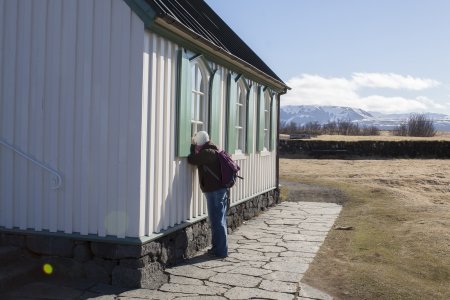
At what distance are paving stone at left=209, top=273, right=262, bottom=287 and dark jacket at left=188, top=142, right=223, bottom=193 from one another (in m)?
1.41

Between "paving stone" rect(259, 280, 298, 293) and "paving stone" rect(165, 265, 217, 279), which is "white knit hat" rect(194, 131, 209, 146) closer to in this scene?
"paving stone" rect(165, 265, 217, 279)

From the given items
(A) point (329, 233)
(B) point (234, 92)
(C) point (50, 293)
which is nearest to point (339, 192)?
(A) point (329, 233)

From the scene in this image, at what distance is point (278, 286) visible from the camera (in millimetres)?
6637

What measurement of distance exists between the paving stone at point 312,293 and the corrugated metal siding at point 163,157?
195cm

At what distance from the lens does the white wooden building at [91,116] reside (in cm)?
636

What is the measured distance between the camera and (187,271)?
7141 millimetres

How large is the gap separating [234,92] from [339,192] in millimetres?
8725

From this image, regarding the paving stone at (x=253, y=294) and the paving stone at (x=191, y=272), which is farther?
the paving stone at (x=191, y=272)

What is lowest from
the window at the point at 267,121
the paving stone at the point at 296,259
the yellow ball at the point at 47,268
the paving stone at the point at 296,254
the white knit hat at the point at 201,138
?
the paving stone at the point at 296,259

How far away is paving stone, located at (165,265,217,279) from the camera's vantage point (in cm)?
695

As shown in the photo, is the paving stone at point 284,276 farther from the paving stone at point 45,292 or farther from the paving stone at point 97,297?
the paving stone at point 45,292

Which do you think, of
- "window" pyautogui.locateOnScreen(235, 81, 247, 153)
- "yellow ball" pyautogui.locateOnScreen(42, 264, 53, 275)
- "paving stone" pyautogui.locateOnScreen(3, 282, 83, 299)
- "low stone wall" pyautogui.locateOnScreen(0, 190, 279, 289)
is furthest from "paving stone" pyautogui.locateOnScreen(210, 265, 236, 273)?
"window" pyautogui.locateOnScreen(235, 81, 247, 153)

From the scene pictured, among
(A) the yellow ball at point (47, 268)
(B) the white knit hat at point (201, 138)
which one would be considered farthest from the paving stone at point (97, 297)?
(B) the white knit hat at point (201, 138)

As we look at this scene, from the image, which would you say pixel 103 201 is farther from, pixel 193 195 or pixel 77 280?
pixel 193 195
